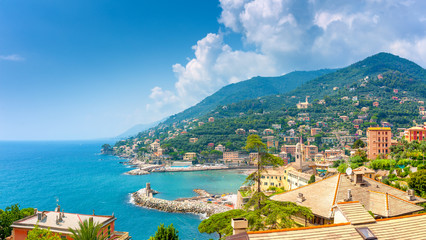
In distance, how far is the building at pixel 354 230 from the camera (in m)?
5.79

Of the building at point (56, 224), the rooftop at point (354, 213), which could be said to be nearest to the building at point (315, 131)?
the building at point (56, 224)

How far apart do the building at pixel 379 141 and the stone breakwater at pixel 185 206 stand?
117ft

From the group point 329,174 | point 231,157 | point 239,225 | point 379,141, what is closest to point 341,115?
point 231,157

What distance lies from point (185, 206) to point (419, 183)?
32.3 metres

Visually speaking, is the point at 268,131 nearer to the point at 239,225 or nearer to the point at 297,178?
the point at 297,178

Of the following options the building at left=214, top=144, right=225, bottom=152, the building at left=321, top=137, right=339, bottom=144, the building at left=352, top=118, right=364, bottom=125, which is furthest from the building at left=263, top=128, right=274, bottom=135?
the building at left=352, top=118, right=364, bottom=125

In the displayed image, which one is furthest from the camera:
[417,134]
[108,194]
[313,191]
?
[108,194]

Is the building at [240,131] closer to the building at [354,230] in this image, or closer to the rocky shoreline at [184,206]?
the rocky shoreline at [184,206]

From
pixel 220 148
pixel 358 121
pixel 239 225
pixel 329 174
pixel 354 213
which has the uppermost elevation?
pixel 358 121

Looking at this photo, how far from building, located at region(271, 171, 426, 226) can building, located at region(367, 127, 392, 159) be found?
153 ft

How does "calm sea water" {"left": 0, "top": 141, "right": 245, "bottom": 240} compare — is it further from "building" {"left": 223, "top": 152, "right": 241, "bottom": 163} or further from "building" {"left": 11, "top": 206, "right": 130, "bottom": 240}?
"building" {"left": 223, "top": 152, "right": 241, "bottom": 163}

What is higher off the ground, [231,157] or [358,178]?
[358,178]

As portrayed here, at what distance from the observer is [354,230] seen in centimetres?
611

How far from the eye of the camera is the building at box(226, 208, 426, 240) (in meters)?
5.79
